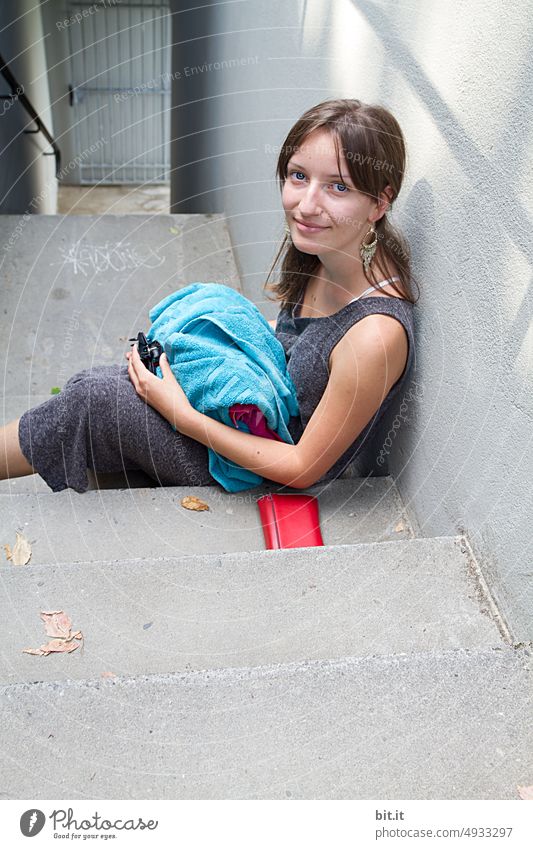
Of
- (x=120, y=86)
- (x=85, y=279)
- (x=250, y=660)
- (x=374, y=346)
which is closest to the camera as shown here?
(x=250, y=660)

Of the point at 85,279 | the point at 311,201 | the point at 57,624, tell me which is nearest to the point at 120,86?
the point at 85,279

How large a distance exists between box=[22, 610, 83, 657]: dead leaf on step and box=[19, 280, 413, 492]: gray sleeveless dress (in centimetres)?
53

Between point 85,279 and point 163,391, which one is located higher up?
point 163,391

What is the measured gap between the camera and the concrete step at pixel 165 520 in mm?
1600

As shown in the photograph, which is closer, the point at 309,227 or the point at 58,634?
the point at 58,634

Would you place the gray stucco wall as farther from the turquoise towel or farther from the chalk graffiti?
the chalk graffiti

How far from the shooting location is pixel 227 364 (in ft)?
5.49

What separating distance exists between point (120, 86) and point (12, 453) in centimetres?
1008

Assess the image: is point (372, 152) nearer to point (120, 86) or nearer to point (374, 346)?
point (374, 346)

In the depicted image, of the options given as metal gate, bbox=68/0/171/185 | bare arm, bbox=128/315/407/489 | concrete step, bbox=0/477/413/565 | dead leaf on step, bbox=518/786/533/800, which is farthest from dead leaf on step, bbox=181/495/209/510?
metal gate, bbox=68/0/171/185

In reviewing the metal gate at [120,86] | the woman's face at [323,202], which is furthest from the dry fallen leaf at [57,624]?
the metal gate at [120,86]

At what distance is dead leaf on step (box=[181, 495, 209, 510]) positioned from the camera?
1714 millimetres

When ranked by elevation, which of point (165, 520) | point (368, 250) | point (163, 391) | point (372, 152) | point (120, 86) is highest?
point (372, 152)

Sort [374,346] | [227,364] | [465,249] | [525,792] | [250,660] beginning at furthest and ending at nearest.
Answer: [227,364] < [374,346] < [465,249] < [250,660] < [525,792]
